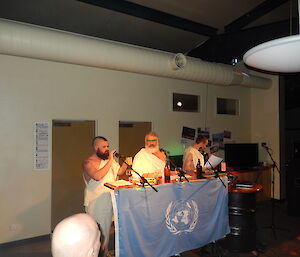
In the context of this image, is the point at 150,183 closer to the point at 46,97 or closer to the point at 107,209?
the point at 107,209

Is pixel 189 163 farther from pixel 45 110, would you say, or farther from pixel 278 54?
pixel 278 54

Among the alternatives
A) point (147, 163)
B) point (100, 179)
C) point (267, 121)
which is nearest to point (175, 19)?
point (147, 163)

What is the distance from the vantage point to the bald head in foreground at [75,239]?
1024 millimetres

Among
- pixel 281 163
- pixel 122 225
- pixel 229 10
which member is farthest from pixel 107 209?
pixel 281 163

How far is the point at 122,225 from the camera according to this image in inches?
91.0

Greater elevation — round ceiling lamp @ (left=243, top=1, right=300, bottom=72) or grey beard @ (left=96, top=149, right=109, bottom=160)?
round ceiling lamp @ (left=243, top=1, right=300, bottom=72)

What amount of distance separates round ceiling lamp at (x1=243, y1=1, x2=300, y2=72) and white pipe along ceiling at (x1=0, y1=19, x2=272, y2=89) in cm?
260

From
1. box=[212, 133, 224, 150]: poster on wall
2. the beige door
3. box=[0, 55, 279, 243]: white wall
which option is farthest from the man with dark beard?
box=[212, 133, 224, 150]: poster on wall

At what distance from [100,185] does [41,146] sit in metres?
1.40

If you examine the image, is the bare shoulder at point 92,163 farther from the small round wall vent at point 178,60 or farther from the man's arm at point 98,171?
the small round wall vent at point 178,60

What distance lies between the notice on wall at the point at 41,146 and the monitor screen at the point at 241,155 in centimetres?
388

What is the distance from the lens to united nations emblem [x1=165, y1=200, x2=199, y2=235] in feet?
8.55

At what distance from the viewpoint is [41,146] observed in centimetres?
373

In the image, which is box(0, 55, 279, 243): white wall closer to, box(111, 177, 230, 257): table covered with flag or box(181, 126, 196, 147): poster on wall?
box(181, 126, 196, 147): poster on wall
